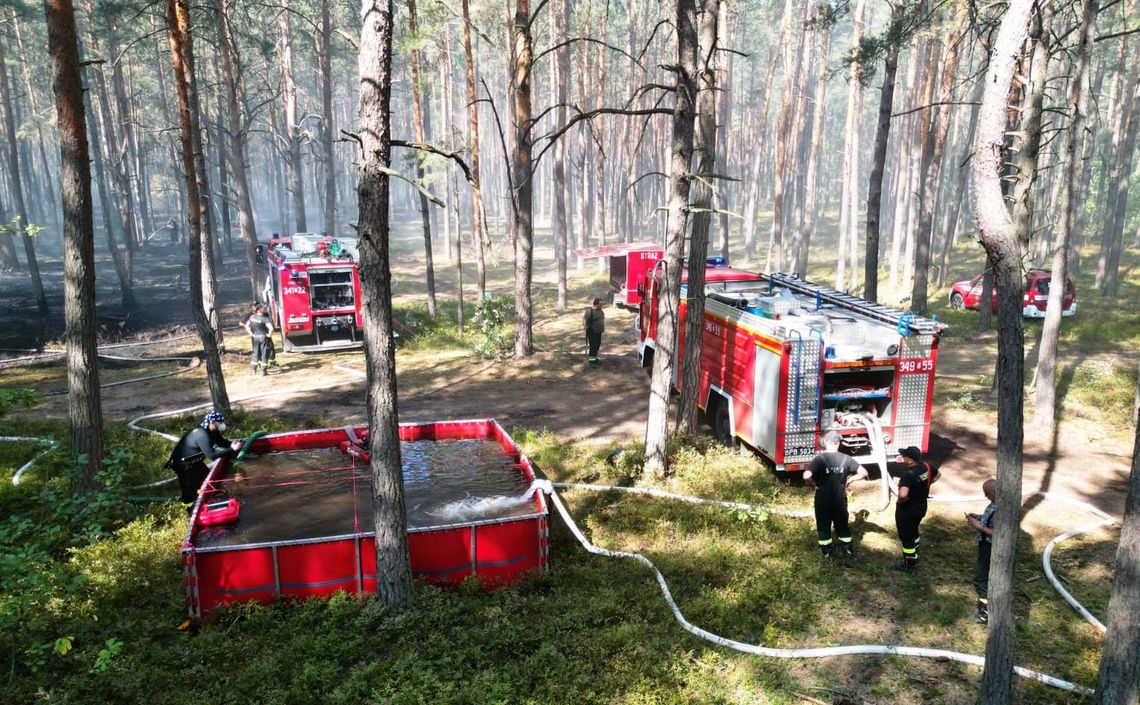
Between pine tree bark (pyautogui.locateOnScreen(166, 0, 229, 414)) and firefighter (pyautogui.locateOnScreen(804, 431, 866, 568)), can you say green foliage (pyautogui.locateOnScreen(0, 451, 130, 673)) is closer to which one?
pine tree bark (pyautogui.locateOnScreen(166, 0, 229, 414))

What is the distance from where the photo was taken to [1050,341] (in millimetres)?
13305

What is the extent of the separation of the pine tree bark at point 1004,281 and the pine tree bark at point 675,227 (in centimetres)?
488

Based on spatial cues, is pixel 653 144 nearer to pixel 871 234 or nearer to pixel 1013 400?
pixel 871 234

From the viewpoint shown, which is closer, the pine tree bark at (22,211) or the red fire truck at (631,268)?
the pine tree bark at (22,211)

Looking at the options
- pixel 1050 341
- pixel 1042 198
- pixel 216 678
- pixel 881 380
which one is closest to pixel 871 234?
pixel 1050 341

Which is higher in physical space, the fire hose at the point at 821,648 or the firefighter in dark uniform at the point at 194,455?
the firefighter in dark uniform at the point at 194,455

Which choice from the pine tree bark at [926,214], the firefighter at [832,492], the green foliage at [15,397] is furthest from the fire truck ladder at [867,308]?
the green foliage at [15,397]

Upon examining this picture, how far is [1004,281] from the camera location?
5105 millimetres

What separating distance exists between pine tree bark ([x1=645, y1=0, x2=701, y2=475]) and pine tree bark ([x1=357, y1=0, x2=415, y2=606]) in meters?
4.36

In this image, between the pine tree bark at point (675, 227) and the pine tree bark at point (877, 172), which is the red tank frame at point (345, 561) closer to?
the pine tree bark at point (675, 227)

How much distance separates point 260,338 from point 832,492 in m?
13.8

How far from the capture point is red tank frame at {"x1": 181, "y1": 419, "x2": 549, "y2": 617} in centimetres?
704

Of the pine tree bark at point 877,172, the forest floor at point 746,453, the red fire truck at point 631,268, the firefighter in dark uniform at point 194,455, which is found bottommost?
the forest floor at point 746,453

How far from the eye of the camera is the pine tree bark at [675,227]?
396 inches
